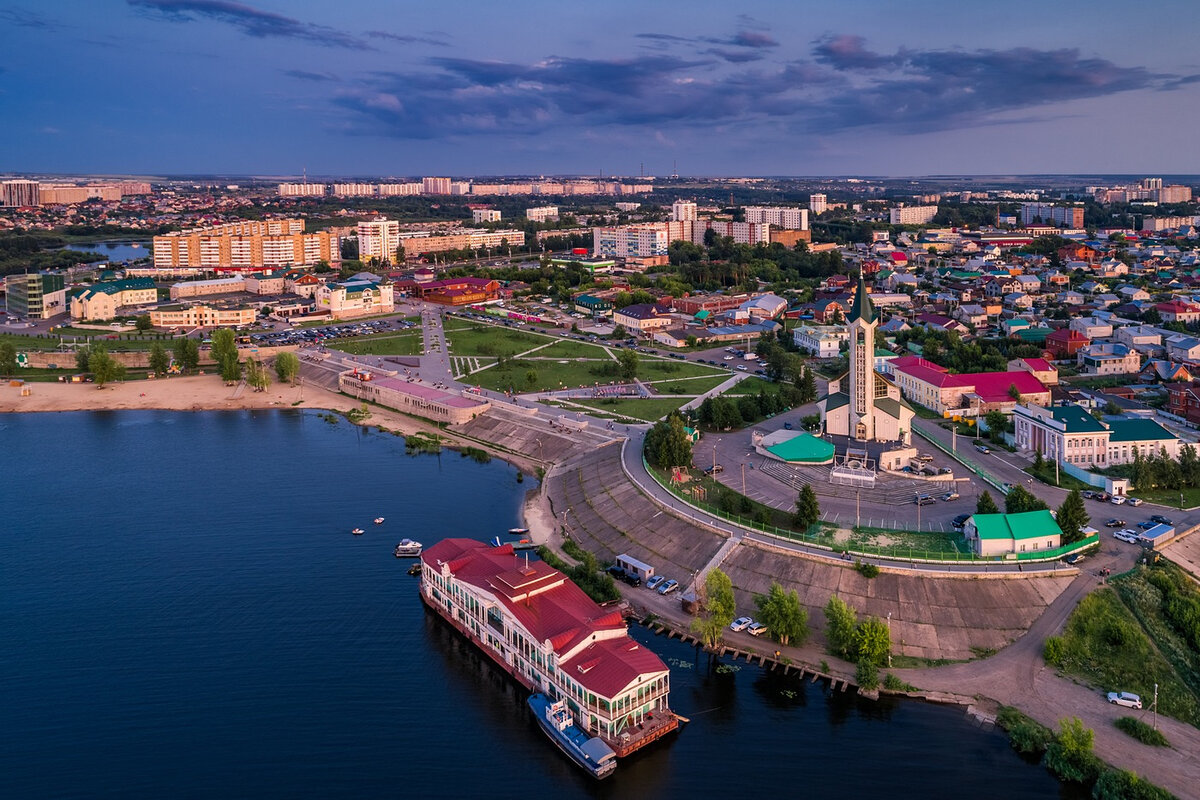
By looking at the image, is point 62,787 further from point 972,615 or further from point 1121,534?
point 1121,534

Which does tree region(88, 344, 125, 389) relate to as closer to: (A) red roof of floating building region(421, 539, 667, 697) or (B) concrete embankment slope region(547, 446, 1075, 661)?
(A) red roof of floating building region(421, 539, 667, 697)

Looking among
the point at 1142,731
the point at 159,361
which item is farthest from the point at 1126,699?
the point at 159,361

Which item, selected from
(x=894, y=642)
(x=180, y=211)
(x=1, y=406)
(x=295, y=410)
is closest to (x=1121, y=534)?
(x=894, y=642)

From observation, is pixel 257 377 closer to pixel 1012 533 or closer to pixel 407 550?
pixel 407 550

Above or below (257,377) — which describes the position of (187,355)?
above

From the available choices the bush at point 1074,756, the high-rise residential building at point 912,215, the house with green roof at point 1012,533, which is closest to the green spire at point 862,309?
the house with green roof at point 1012,533
